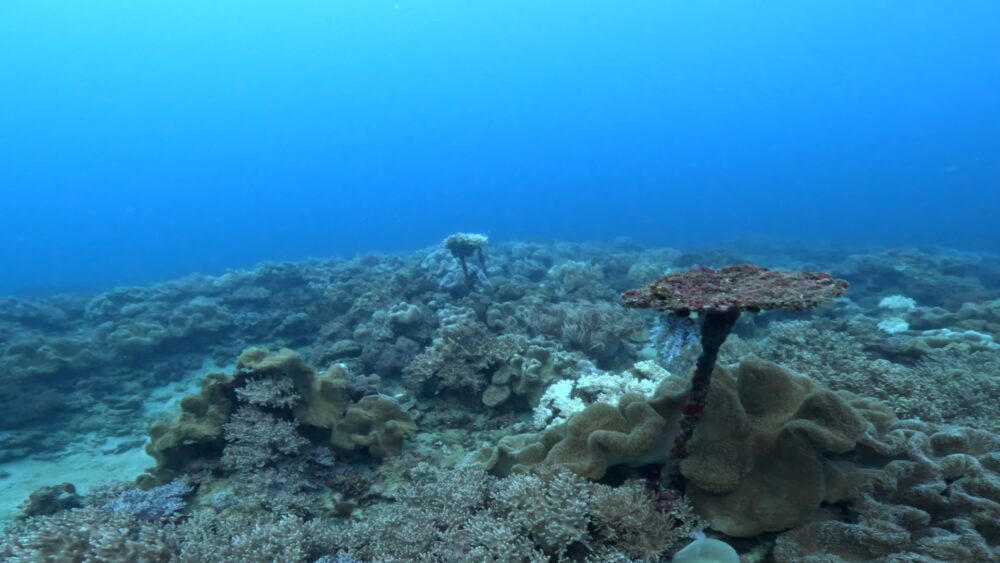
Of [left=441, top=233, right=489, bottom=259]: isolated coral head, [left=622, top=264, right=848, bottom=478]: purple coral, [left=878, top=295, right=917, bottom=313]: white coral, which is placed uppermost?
[left=622, top=264, right=848, bottom=478]: purple coral

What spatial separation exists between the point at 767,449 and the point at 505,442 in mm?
2452

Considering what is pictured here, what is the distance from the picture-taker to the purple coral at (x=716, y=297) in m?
2.87

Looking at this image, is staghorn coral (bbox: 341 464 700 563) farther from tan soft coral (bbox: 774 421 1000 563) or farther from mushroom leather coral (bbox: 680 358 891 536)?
tan soft coral (bbox: 774 421 1000 563)

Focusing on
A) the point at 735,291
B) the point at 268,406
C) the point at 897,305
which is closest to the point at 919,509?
the point at 735,291

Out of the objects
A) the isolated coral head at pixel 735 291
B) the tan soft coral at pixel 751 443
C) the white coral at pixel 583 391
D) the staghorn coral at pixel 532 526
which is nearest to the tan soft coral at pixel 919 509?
the tan soft coral at pixel 751 443

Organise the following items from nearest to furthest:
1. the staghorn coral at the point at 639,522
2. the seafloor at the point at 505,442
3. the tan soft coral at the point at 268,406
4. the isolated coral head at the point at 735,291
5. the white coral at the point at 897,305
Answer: the isolated coral head at the point at 735,291
the staghorn coral at the point at 639,522
the seafloor at the point at 505,442
the tan soft coral at the point at 268,406
the white coral at the point at 897,305

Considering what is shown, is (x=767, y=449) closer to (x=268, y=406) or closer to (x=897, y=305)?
(x=268, y=406)

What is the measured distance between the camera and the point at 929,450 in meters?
3.89

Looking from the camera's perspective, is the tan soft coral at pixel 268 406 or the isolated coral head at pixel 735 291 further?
the tan soft coral at pixel 268 406

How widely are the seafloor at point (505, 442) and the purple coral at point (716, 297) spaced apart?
20 centimetres

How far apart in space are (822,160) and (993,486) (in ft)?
676

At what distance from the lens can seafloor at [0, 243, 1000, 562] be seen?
11.7 ft

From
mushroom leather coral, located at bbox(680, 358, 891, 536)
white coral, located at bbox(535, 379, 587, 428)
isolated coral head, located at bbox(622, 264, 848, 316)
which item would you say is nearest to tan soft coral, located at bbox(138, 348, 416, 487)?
white coral, located at bbox(535, 379, 587, 428)

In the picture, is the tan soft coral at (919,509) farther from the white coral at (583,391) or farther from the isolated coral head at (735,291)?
the white coral at (583,391)
